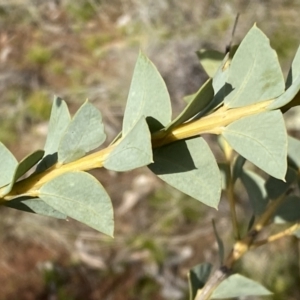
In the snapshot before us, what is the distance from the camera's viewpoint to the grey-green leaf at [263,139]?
0.33m

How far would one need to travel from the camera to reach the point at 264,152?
336 mm

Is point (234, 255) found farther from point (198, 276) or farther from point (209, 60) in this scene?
point (209, 60)

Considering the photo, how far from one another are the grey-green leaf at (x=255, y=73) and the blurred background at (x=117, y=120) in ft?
5.67

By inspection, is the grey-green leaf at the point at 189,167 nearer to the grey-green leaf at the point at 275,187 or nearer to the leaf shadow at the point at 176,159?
the leaf shadow at the point at 176,159

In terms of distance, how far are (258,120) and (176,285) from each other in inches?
73.1

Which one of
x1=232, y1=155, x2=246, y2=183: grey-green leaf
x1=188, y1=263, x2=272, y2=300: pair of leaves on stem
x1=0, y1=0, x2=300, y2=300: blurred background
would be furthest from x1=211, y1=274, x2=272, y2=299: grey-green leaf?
x1=0, y1=0, x2=300, y2=300: blurred background

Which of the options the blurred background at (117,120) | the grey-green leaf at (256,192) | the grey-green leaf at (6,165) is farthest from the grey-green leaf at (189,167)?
the blurred background at (117,120)

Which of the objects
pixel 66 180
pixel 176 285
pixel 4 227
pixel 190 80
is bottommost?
pixel 176 285

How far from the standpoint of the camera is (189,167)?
355 mm

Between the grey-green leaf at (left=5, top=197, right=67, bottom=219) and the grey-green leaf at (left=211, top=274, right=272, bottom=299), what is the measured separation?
20cm

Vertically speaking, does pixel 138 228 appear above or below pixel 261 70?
below

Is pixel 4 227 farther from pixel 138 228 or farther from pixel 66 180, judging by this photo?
pixel 66 180

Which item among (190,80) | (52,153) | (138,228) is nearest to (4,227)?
(138,228)

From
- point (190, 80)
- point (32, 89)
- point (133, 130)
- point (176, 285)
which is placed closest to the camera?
point (133, 130)
